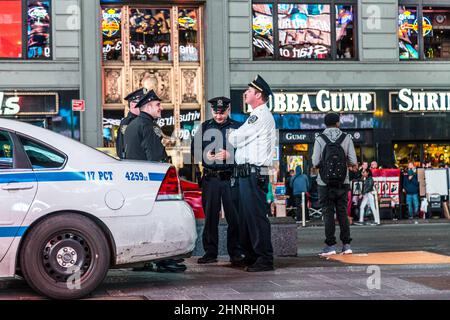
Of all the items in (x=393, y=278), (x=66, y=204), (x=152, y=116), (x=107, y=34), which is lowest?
(x=393, y=278)

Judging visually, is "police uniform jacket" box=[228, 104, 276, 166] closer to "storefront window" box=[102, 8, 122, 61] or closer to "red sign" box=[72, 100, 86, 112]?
"red sign" box=[72, 100, 86, 112]

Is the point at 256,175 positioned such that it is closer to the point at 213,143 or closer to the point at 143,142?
the point at 213,143

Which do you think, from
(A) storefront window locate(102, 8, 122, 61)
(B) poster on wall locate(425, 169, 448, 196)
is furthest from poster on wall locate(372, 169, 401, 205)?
(A) storefront window locate(102, 8, 122, 61)

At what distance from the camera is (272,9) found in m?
26.0

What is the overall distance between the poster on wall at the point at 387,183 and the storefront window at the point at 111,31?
8.82 m

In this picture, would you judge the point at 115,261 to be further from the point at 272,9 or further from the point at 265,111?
the point at 272,9

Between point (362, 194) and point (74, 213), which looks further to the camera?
point (362, 194)

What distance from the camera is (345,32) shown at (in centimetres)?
2662

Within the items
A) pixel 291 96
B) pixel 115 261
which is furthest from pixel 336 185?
pixel 291 96

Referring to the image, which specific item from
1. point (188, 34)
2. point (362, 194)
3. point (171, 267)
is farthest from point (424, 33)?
point (171, 267)

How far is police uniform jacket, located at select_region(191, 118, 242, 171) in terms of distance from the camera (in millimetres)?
9484

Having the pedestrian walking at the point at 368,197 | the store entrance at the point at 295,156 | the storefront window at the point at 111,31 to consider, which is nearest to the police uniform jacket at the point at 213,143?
the pedestrian walking at the point at 368,197

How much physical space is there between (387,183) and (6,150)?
1842 cm
